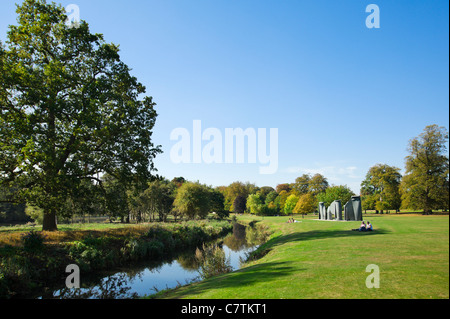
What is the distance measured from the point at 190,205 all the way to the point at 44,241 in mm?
32744

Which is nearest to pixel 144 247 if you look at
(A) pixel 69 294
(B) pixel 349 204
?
(A) pixel 69 294

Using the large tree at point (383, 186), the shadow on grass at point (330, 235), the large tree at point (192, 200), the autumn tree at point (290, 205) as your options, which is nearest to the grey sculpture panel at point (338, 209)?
the shadow on grass at point (330, 235)

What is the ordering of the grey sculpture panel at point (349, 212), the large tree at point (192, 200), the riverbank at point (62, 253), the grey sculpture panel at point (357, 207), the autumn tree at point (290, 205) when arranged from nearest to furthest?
the riverbank at point (62, 253) < the grey sculpture panel at point (357, 207) < the grey sculpture panel at point (349, 212) < the large tree at point (192, 200) < the autumn tree at point (290, 205)

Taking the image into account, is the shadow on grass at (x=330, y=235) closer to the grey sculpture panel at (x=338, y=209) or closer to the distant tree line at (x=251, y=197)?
the distant tree line at (x=251, y=197)

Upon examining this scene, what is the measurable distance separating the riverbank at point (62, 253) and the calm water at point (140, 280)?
51.1 inches

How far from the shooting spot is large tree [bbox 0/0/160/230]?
16375 millimetres

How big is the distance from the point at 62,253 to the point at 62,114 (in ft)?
33.7

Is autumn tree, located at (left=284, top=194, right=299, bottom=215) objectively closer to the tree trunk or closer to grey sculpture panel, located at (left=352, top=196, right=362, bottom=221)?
grey sculpture panel, located at (left=352, top=196, right=362, bottom=221)

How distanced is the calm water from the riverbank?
4.26 ft

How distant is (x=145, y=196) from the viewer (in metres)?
49.5

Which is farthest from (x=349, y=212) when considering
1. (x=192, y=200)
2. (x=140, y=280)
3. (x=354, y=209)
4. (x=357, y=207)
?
(x=140, y=280)

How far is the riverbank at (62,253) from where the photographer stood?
13137 mm
